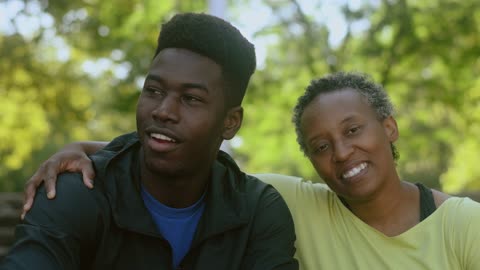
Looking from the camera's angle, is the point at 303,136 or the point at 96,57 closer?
the point at 303,136

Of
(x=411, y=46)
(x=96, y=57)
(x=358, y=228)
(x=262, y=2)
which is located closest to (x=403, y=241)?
(x=358, y=228)

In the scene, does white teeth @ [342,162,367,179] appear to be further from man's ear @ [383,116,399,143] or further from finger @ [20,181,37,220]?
finger @ [20,181,37,220]

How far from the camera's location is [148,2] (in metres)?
10.9

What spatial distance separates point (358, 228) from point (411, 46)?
8.00 metres

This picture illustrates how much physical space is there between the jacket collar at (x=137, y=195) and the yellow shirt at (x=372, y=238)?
42cm

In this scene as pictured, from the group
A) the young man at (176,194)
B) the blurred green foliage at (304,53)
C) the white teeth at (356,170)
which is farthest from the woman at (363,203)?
the blurred green foliage at (304,53)

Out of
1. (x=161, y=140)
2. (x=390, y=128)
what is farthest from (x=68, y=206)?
(x=390, y=128)

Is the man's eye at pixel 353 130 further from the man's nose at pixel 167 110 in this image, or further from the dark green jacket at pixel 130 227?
the man's nose at pixel 167 110

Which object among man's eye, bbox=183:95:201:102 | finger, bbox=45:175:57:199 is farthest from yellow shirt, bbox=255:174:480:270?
finger, bbox=45:175:57:199

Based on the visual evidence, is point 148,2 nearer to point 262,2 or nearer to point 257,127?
point 262,2

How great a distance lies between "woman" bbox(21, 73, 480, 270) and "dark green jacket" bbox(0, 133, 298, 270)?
0.21 m

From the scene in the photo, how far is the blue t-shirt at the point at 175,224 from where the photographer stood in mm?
2764

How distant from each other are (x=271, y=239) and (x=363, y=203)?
54 cm

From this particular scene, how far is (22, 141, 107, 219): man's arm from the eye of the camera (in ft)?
8.38
